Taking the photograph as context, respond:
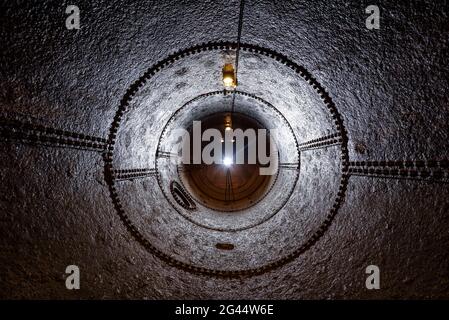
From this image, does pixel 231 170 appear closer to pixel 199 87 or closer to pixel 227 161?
pixel 227 161

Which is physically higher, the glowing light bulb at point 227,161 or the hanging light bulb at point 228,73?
the hanging light bulb at point 228,73

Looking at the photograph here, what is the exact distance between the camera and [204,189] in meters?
9.42

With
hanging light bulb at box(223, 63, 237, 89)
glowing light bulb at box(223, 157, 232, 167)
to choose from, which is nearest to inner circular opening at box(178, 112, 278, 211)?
glowing light bulb at box(223, 157, 232, 167)

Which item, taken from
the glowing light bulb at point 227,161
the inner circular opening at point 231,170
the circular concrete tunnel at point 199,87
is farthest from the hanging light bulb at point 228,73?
the glowing light bulb at point 227,161

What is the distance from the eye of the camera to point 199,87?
16.2 feet

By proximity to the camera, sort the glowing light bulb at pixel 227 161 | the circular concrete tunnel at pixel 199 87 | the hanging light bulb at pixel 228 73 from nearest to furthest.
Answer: the circular concrete tunnel at pixel 199 87 → the hanging light bulb at pixel 228 73 → the glowing light bulb at pixel 227 161

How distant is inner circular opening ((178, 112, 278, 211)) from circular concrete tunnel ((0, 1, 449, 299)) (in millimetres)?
3815

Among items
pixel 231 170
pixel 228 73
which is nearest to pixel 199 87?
pixel 228 73

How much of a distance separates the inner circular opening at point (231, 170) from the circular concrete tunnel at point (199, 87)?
381 centimetres

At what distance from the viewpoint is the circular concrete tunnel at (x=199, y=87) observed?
2166mm

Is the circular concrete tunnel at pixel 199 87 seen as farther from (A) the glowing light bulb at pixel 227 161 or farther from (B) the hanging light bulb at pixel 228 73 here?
(A) the glowing light bulb at pixel 227 161

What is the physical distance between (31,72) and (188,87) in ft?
Answer: 8.75
